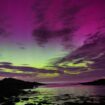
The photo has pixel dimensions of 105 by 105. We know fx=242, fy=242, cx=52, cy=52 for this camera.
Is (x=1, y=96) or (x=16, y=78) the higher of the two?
(x=16, y=78)

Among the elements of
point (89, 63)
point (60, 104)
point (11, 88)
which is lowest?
point (60, 104)

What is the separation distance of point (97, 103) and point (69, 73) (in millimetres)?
1515

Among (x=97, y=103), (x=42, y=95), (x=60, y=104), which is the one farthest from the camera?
(x=42, y=95)

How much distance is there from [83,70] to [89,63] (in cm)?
24

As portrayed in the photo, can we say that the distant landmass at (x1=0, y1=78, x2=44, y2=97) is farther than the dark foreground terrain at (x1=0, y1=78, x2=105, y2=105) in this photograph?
No

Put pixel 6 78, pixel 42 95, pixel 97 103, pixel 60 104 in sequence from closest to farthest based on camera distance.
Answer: pixel 6 78 < pixel 60 104 < pixel 97 103 < pixel 42 95

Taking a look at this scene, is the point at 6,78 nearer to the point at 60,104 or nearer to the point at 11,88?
the point at 11,88

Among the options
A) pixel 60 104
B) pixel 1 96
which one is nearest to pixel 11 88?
pixel 1 96

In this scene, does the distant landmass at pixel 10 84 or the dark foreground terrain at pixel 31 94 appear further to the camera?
the dark foreground terrain at pixel 31 94

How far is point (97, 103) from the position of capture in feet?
20.6

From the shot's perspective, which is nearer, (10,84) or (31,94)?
(10,84)

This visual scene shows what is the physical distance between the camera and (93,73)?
5.30 m

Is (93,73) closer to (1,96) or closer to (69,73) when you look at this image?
(69,73)

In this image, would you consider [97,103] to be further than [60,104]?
Yes
